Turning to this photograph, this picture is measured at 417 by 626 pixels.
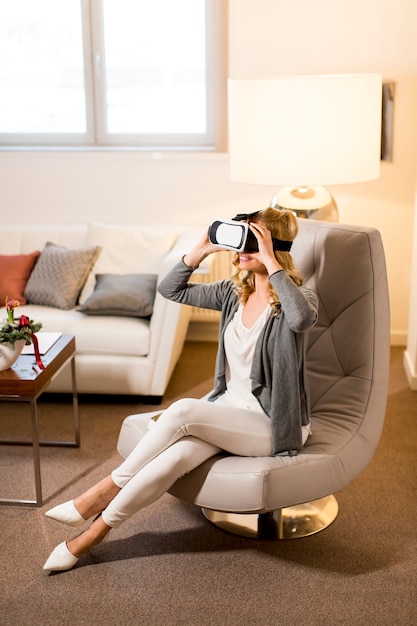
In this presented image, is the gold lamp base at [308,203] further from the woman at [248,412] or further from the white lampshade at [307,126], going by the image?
the woman at [248,412]

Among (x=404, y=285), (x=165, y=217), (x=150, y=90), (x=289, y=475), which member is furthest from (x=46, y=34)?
(x=289, y=475)

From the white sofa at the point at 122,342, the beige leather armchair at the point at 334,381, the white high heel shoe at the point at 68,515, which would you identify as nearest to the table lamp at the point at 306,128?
the beige leather armchair at the point at 334,381

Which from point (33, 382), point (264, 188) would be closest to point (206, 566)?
point (33, 382)

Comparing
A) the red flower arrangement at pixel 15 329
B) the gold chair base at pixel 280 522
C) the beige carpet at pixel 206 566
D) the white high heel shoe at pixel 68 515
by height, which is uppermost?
the red flower arrangement at pixel 15 329

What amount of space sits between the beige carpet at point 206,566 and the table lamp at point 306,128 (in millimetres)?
1189

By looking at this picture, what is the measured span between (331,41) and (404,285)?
53.3 inches

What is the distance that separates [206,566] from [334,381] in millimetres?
741

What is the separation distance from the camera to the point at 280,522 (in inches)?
110

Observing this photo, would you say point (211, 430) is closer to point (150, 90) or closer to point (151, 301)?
point (151, 301)

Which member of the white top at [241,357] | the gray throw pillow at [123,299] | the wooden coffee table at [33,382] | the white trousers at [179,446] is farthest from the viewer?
the gray throw pillow at [123,299]

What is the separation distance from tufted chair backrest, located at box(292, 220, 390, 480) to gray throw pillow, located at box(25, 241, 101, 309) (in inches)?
58.7

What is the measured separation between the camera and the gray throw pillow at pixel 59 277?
3.96 metres

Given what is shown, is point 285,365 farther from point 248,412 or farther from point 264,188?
point 264,188

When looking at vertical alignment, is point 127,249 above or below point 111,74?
below
